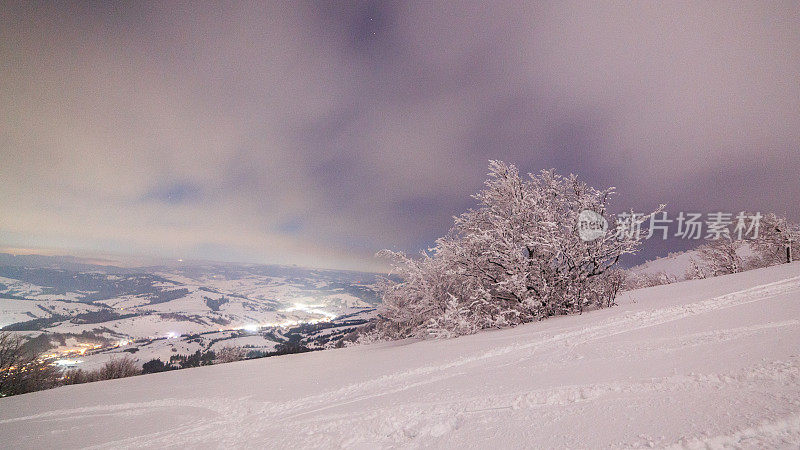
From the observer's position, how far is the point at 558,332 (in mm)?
7281

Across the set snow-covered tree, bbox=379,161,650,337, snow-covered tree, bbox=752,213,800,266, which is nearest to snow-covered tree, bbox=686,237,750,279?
snow-covered tree, bbox=752,213,800,266

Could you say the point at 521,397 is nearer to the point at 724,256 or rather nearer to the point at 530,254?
the point at 530,254

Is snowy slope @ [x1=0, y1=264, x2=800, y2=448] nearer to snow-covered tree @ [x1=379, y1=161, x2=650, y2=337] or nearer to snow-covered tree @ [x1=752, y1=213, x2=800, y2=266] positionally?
snow-covered tree @ [x1=379, y1=161, x2=650, y2=337]

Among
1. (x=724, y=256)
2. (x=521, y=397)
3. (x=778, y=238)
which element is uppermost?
(x=778, y=238)

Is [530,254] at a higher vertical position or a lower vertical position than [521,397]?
higher

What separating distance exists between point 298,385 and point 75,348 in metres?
149

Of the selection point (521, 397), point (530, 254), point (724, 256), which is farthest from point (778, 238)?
point (521, 397)

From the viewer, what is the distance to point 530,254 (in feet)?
40.0

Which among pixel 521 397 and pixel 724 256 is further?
pixel 724 256

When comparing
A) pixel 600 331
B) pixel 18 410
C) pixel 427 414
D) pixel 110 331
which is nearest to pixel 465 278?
pixel 600 331

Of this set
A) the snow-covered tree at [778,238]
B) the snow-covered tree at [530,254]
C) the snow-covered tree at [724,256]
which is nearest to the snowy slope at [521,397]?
the snow-covered tree at [530,254]

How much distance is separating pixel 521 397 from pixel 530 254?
30.8 ft

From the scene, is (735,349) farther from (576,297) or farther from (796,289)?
(576,297)

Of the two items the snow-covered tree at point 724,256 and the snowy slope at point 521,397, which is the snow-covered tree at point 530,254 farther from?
the snow-covered tree at point 724,256
